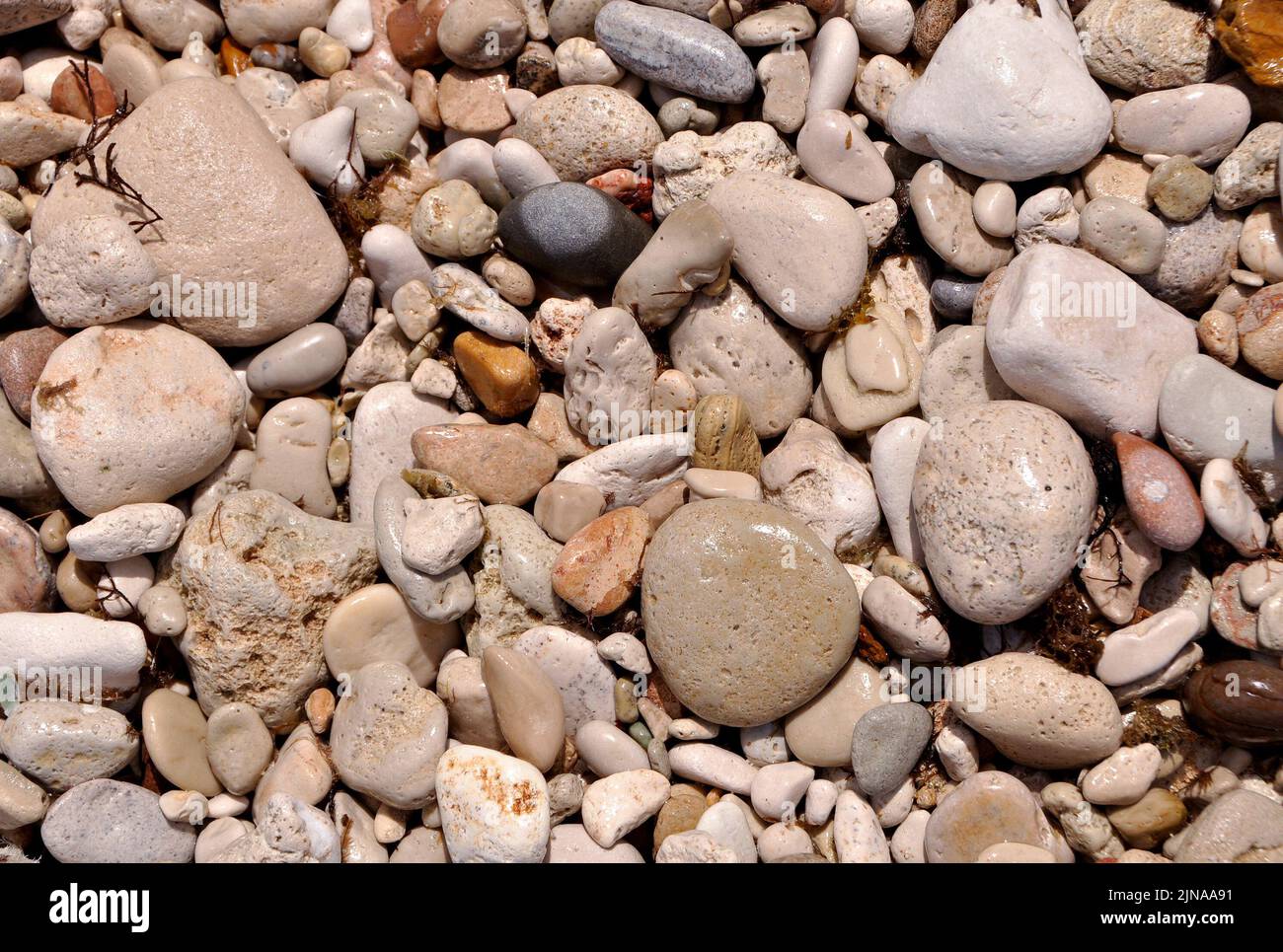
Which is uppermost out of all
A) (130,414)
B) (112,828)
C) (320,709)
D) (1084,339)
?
(1084,339)

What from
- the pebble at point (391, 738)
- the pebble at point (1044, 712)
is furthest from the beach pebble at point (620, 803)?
the pebble at point (1044, 712)

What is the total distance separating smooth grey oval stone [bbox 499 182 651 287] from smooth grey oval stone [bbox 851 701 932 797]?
7.67ft

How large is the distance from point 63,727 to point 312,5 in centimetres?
375

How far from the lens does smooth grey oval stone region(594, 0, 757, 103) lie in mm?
4637

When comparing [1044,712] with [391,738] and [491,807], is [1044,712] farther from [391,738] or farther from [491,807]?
[391,738]

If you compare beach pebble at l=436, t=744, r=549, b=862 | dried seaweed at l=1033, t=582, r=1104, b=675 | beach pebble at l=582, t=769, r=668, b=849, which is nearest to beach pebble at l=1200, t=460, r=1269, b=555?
dried seaweed at l=1033, t=582, r=1104, b=675

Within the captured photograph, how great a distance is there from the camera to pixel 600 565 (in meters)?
4.27

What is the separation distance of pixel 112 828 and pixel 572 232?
10.8ft

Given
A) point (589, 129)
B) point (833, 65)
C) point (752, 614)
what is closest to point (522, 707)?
point (752, 614)

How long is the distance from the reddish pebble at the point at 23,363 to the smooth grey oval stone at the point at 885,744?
4.05 metres

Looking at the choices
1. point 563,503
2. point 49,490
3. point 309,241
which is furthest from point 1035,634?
point 49,490

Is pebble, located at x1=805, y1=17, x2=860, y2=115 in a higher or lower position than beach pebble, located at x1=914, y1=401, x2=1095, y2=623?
higher

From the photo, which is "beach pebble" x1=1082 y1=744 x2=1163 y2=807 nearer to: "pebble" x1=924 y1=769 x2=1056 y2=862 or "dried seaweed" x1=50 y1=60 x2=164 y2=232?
"pebble" x1=924 y1=769 x2=1056 y2=862

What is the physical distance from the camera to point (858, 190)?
4652mm
